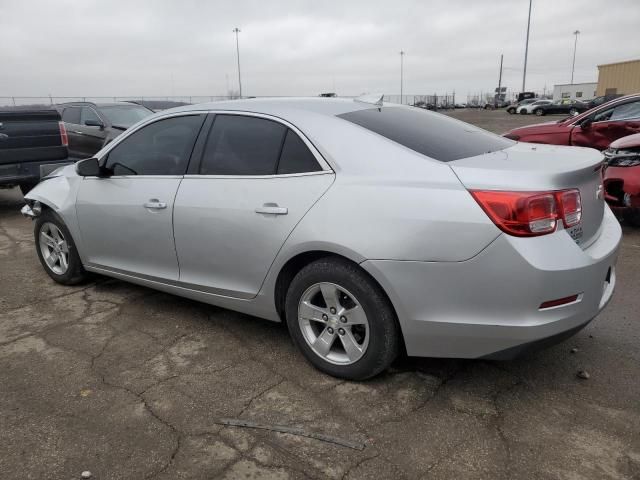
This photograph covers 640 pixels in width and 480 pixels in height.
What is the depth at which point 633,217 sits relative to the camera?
6359mm

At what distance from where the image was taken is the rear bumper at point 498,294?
7.80ft

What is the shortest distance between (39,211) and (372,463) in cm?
381

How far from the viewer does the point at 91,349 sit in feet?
11.6

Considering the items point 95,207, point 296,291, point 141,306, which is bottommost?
point 141,306

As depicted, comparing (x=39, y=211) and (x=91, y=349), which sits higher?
(x=39, y=211)

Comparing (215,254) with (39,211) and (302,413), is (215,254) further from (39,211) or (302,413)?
(39,211)

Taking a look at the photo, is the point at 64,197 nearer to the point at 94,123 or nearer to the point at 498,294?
the point at 498,294

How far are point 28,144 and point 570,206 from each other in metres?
7.64

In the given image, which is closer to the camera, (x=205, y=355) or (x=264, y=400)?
(x=264, y=400)

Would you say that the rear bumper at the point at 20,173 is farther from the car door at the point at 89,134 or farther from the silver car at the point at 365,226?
the silver car at the point at 365,226

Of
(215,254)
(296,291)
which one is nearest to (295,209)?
(296,291)

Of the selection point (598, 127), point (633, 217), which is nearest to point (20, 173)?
point (633, 217)

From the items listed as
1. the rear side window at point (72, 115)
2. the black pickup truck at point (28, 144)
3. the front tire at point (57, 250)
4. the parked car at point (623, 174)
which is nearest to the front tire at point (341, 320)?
the front tire at point (57, 250)

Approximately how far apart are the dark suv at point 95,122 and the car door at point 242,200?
750cm
